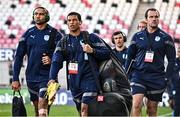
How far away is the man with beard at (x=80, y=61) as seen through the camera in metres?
7.67

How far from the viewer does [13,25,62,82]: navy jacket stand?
365 inches

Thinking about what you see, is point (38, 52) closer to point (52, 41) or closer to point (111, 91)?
point (52, 41)

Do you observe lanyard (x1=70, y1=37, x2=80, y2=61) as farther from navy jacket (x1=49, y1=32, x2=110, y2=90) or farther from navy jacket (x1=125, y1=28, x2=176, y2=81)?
navy jacket (x1=125, y1=28, x2=176, y2=81)

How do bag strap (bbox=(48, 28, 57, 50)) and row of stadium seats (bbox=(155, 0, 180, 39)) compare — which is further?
row of stadium seats (bbox=(155, 0, 180, 39))

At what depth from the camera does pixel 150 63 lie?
9422mm

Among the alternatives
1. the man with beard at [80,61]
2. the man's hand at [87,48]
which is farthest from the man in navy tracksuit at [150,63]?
the man's hand at [87,48]

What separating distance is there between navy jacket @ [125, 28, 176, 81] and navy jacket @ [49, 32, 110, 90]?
72.9 inches

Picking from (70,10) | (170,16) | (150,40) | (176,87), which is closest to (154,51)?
(150,40)

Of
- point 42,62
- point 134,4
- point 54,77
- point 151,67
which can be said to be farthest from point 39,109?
point 134,4

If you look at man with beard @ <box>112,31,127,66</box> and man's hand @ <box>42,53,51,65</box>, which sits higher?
man with beard @ <box>112,31,127,66</box>

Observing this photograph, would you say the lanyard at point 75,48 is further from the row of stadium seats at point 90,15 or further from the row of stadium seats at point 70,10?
the row of stadium seats at point 70,10

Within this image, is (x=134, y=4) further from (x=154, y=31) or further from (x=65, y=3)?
(x=154, y=31)

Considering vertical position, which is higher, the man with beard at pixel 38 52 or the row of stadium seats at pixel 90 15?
the row of stadium seats at pixel 90 15

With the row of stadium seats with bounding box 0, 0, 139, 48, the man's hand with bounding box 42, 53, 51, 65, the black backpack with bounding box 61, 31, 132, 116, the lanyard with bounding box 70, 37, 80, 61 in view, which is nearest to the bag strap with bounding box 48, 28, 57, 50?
the man's hand with bounding box 42, 53, 51, 65
